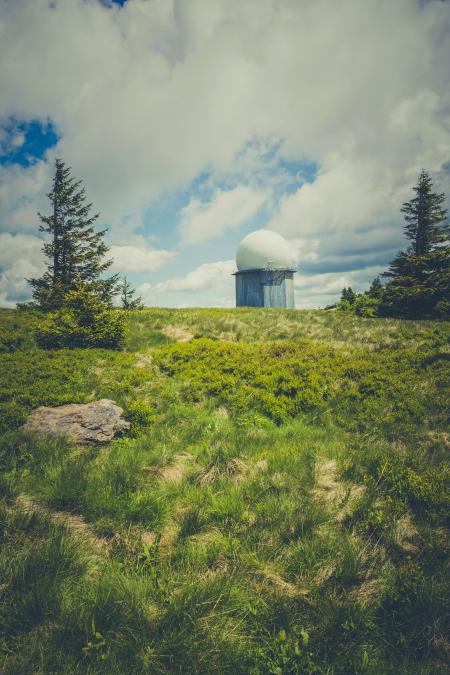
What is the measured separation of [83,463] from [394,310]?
71.8 ft

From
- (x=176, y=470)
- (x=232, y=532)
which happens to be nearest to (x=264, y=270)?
(x=176, y=470)

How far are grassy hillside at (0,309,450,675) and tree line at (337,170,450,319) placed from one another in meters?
14.4

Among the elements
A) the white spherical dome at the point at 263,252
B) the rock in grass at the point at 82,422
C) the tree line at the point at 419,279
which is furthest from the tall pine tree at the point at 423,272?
the rock in grass at the point at 82,422

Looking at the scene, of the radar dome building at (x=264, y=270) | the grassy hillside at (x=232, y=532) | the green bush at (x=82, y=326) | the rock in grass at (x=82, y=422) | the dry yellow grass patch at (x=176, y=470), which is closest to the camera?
the grassy hillside at (x=232, y=532)

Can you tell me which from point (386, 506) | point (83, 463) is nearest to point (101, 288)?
point (83, 463)

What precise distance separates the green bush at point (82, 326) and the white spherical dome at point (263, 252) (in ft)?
90.1

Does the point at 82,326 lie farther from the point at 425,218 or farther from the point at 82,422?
the point at 425,218

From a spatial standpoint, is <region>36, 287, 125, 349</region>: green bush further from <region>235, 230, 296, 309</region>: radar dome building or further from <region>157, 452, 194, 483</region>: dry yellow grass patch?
<region>235, 230, 296, 309</region>: radar dome building

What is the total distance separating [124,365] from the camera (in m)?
10.5

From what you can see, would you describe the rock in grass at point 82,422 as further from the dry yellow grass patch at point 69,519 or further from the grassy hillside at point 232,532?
the dry yellow grass patch at point 69,519

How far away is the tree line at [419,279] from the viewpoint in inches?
809

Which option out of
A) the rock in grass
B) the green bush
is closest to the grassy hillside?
the rock in grass

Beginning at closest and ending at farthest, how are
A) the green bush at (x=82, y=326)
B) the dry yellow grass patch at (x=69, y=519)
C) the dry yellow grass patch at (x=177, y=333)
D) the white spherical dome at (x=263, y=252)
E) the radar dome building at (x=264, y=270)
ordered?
the dry yellow grass patch at (x=69, y=519) < the green bush at (x=82, y=326) < the dry yellow grass patch at (x=177, y=333) < the white spherical dome at (x=263, y=252) < the radar dome building at (x=264, y=270)

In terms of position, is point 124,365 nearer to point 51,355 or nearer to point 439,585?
point 51,355
